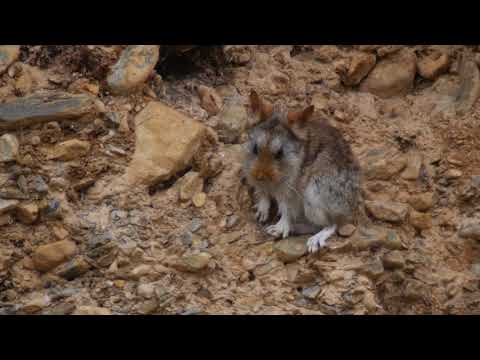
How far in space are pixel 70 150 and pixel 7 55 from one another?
4.34 feet

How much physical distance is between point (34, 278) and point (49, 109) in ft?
5.86

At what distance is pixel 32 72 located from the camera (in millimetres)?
7352

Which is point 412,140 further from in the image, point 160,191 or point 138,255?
point 138,255

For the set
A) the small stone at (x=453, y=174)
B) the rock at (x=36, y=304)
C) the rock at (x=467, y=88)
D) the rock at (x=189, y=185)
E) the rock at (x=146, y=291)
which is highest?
the rock at (x=467, y=88)

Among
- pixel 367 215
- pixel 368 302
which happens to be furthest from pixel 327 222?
pixel 368 302

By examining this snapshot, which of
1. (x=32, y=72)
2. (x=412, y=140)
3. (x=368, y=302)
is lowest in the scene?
(x=368, y=302)

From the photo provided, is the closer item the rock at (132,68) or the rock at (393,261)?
the rock at (393,261)

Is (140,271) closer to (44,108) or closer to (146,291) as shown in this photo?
(146,291)

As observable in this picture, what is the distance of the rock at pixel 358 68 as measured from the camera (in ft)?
27.8

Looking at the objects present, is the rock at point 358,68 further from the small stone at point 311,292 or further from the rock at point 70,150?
the rock at point 70,150

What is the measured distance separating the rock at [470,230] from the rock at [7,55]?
517 centimetres

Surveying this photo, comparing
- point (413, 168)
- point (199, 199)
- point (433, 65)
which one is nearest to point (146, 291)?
point (199, 199)

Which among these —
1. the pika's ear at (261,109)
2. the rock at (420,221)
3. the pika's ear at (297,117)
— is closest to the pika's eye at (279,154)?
the pika's ear at (297,117)

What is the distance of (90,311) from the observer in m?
5.86
